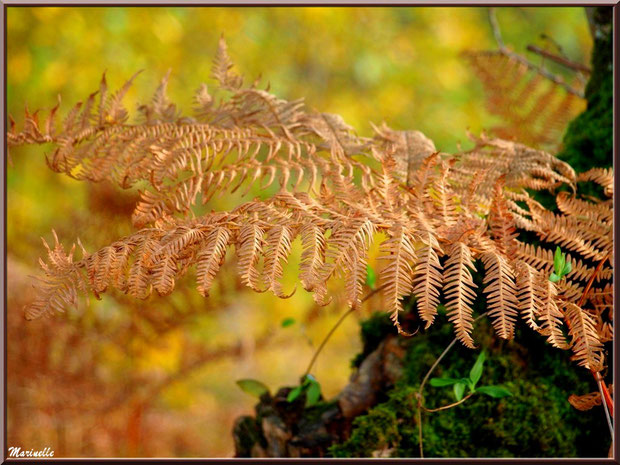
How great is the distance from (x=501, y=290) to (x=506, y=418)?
0.38 m

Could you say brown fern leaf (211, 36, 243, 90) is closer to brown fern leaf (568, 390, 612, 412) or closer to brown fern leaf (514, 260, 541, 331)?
brown fern leaf (514, 260, 541, 331)

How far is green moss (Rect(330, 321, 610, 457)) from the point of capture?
3.53 ft

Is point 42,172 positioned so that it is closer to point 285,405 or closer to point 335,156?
point 285,405

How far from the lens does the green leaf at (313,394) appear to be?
4.17 feet

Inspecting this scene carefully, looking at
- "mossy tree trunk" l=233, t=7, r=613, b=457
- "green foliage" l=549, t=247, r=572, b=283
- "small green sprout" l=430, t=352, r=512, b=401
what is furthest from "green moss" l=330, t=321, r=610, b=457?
"green foliage" l=549, t=247, r=572, b=283

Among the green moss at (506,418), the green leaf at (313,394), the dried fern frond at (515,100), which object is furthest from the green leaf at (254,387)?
the dried fern frond at (515,100)

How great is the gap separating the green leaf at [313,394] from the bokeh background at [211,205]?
0.40 meters

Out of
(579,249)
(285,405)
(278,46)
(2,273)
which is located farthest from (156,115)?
(278,46)

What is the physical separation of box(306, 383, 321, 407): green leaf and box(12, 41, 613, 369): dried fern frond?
42cm

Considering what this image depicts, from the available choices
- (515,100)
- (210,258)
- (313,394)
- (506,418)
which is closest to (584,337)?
(506,418)

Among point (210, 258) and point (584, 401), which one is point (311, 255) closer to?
point (210, 258)

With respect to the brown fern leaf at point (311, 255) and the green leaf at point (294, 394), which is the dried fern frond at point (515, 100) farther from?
the brown fern leaf at point (311, 255)

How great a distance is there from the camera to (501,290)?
791 mm

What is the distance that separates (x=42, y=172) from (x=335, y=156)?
2.50 m
